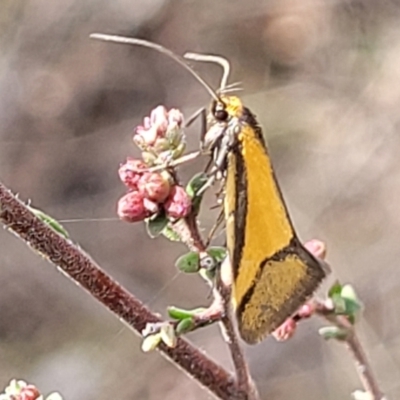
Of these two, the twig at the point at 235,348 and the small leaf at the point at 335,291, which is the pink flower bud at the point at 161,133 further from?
the small leaf at the point at 335,291

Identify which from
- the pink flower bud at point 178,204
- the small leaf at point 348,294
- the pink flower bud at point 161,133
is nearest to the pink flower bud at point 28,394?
the pink flower bud at point 178,204

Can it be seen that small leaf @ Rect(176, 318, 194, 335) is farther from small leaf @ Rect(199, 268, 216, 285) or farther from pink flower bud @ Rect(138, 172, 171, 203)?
pink flower bud @ Rect(138, 172, 171, 203)

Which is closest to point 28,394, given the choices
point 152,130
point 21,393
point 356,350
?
point 21,393

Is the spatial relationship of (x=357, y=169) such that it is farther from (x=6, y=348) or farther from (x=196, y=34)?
(x=6, y=348)

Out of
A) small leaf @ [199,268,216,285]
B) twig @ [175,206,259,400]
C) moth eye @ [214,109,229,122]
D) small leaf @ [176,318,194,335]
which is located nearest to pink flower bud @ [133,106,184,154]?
moth eye @ [214,109,229,122]

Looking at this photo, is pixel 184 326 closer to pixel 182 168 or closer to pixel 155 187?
pixel 155 187

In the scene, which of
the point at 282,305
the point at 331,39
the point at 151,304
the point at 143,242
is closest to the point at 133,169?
the point at 282,305
